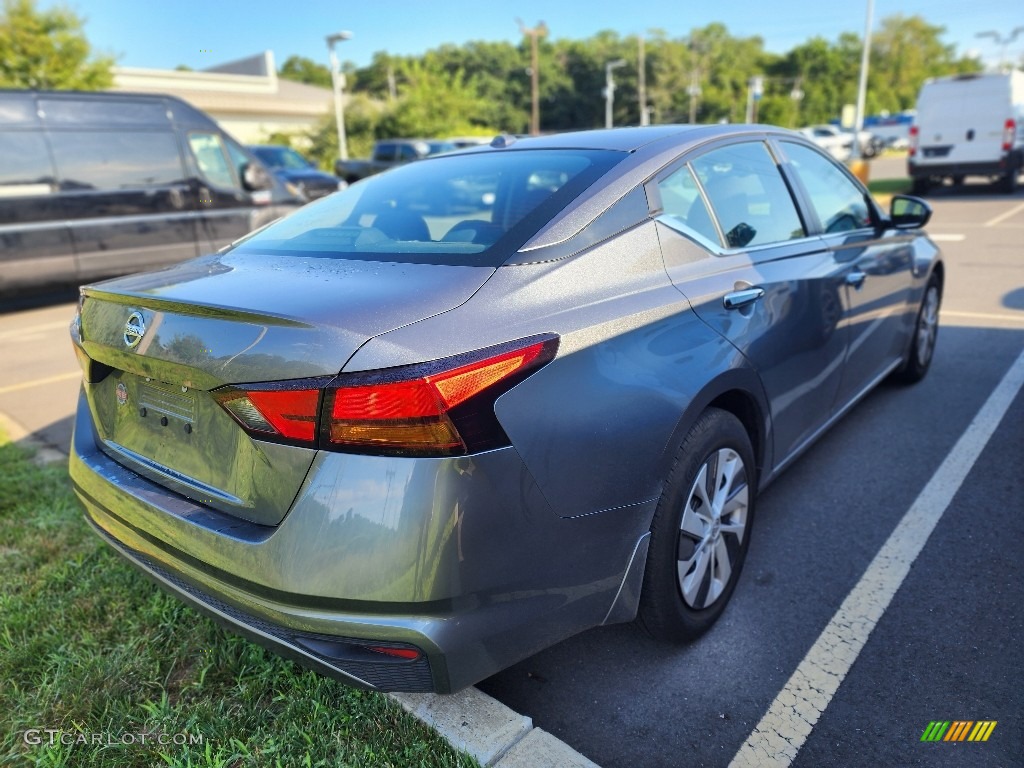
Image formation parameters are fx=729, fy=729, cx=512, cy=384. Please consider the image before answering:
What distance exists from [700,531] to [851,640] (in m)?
0.66

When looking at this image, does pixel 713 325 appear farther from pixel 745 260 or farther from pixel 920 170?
pixel 920 170

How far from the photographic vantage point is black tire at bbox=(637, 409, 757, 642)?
2121 millimetres

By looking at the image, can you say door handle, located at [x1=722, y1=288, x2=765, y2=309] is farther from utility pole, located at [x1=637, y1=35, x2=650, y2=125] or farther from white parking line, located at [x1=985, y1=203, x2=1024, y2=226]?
utility pole, located at [x1=637, y1=35, x2=650, y2=125]

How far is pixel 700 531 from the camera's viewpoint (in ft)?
7.61

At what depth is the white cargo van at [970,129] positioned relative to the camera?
1583 centimetres

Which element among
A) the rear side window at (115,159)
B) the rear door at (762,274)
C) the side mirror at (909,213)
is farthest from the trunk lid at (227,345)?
the rear side window at (115,159)

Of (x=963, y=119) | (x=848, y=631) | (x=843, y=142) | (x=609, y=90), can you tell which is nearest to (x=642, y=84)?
(x=609, y=90)

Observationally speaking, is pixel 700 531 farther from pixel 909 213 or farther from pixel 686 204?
pixel 909 213

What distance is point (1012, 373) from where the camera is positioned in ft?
16.3

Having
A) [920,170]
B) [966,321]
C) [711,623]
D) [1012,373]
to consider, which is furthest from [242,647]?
[920,170]

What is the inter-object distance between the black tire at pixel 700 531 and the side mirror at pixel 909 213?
2.27 meters

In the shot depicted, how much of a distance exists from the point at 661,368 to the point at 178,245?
8.35m

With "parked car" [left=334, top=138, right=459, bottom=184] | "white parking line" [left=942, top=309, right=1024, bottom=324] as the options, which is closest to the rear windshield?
"white parking line" [left=942, top=309, right=1024, bottom=324]

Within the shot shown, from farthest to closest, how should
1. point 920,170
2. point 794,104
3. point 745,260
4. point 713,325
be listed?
point 794,104 < point 920,170 < point 745,260 < point 713,325
